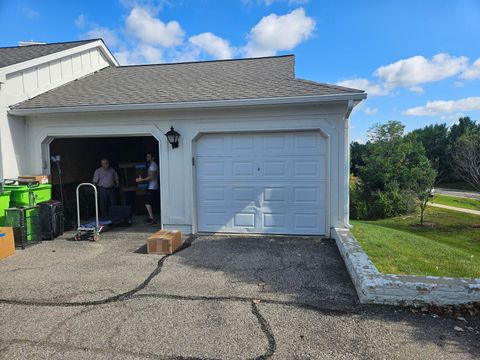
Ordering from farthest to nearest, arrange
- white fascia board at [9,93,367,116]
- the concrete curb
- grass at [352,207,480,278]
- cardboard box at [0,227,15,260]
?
white fascia board at [9,93,367,116] < cardboard box at [0,227,15,260] < grass at [352,207,480,278] < the concrete curb

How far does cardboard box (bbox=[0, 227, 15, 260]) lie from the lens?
19.1ft

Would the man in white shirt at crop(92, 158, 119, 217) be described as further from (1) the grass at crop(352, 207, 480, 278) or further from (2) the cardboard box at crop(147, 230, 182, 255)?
(1) the grass at crop(352, 207, 480, 278)

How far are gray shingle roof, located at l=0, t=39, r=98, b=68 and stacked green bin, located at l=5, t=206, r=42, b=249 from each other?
10.7 ft

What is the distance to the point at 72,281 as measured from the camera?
15.6ft

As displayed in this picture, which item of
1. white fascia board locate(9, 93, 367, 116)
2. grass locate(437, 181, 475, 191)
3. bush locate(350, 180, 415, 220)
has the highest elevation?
white fascia board locate(9, 93, 367, 116)

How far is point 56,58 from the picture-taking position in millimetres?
8805

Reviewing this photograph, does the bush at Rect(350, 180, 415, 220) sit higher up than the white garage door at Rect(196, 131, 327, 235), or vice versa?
the white garage door at Rect(196, 131, 327, 235)

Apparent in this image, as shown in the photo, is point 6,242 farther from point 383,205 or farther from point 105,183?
point 383,205

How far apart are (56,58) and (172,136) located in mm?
4365

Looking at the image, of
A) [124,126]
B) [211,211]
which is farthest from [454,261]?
[124,126]

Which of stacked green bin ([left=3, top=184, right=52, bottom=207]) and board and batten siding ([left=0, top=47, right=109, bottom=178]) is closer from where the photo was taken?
stacked green bin ([left=3, top=184, right=52, bottom=207])

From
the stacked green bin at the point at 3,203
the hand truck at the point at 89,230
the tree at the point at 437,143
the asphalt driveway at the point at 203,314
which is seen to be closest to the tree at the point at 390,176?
the asphalt driveway at the point at 203,314

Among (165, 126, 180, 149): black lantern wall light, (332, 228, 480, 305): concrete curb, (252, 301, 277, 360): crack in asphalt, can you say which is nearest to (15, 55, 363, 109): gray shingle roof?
(165, 126, 180, 149): black lantern wall light

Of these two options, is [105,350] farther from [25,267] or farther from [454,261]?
[454,261]
